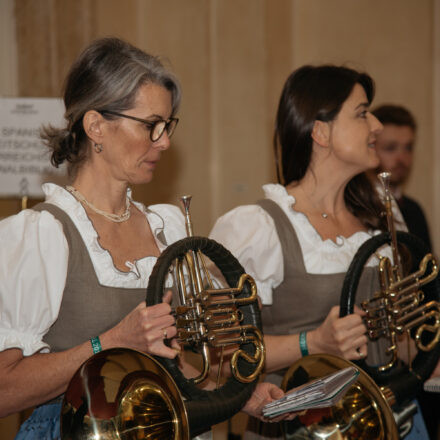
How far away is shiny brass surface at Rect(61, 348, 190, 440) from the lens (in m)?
1.59

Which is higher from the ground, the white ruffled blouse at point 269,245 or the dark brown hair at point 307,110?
the dark brown hair at point 307,110

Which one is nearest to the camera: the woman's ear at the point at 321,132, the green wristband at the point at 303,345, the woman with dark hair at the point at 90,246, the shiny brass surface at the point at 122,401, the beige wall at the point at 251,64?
the shiny brass surface at the point at 122,401

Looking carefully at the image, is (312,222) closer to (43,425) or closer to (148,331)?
(148,331)

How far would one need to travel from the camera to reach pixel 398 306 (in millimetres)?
2150

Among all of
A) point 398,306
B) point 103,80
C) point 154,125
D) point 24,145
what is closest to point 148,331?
point 154,125

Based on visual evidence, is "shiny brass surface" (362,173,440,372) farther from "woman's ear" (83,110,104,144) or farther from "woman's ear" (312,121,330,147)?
"woman's ear" (83,110,104,144)

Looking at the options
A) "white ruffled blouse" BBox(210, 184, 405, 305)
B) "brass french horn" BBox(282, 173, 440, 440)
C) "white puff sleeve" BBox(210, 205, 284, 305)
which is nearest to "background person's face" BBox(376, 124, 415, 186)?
"brass french horn" BBox(282, 173, 440, 440)

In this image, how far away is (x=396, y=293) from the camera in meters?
2.13

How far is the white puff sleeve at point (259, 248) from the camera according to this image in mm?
2260

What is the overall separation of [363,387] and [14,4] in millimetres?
3271

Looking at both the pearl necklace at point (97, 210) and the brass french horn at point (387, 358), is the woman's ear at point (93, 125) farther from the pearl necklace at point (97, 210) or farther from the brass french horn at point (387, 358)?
the brass french horn at point (387, 358)

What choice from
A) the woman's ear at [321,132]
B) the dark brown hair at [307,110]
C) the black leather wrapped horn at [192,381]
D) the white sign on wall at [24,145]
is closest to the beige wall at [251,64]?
the white sign on wall at [24,145]

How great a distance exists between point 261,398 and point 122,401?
0.52 m

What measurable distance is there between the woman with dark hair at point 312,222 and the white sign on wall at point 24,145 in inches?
47.0
